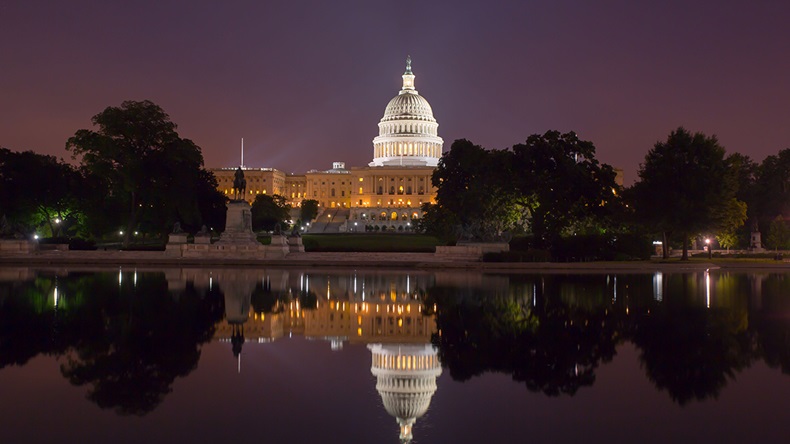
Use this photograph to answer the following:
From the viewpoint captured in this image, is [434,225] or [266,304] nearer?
[266,304]

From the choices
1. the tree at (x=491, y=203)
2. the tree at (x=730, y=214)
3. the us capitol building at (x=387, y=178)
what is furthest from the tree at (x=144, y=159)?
the us capitol building at (x=387, y=178)

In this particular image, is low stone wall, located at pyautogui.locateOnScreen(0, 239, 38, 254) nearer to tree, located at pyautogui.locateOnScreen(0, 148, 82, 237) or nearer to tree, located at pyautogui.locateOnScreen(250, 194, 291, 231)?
tree, located at pyautogui.locateOnScreen(0, 148, 82, 237)

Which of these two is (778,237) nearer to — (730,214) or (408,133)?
(730,214)

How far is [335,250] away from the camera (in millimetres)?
55469

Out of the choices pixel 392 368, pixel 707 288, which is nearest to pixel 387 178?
pixel 707 288

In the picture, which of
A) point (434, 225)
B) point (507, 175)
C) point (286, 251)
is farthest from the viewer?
point (434, 225)

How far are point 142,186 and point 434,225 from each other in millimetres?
26321

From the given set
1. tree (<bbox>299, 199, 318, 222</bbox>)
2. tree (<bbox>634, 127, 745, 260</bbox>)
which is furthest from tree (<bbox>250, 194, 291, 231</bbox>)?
tree (<bbox>634, 127, 745, 260</bbox>)

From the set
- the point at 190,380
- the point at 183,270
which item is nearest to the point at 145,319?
the point at 190,380

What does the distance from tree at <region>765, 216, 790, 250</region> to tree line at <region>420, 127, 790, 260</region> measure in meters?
12.5

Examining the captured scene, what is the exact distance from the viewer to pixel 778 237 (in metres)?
75.6

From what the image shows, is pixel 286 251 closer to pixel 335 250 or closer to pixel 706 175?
pixel 335 250

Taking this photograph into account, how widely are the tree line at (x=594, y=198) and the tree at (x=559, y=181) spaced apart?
0.07m

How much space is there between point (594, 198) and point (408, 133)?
416 ft
